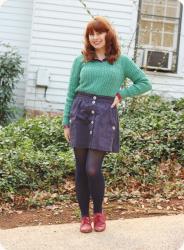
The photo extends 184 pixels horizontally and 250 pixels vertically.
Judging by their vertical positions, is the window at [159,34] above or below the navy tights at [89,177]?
above

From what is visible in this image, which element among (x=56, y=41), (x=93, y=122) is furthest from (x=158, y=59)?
(x=93, y=122)

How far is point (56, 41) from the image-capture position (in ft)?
37.0

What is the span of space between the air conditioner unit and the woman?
7.08 m

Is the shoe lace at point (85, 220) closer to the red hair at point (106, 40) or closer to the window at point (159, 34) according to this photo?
the red hair at point (106, 40)

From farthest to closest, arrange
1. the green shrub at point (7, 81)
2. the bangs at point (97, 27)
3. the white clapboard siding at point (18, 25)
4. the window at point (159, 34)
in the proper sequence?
the white clapboard siding at point (18, 25), the window at point (159, 34), the green shrub at point (7, 81), the bangs at point (97, 27)

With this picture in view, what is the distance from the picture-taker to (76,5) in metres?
11.2

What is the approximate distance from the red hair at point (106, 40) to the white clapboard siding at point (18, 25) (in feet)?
24.3

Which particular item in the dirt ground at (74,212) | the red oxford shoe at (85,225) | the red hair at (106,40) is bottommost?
the dirt ground at (74,212)

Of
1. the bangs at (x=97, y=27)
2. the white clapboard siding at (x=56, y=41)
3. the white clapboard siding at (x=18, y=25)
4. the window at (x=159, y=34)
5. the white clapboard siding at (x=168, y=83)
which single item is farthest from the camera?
the white clapboard siding at (x=18, y=25)

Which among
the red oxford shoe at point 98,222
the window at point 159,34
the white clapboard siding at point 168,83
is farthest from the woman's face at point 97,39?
the window at point 159,34

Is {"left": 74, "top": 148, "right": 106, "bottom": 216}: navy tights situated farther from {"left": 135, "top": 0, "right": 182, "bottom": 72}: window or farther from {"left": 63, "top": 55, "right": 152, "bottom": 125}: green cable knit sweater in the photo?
{"left": 135, "top": 0, "right": 182, "bottom": 72}: window

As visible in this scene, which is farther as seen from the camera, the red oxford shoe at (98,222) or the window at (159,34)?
the window at (159,34)

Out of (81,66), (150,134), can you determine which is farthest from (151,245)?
(150,134)

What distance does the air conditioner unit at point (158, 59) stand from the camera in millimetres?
11570
